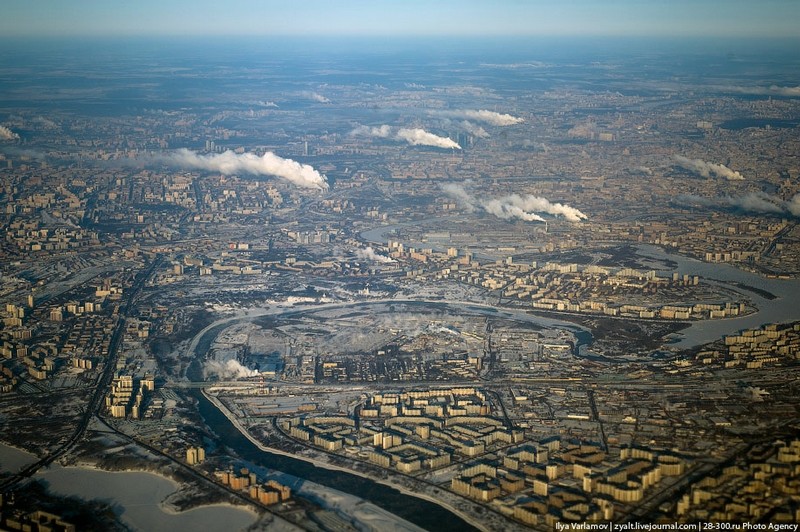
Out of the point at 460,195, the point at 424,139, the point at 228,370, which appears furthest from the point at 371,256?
the point at 424,139

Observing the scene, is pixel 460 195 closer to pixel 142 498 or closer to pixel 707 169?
pixel 707 169

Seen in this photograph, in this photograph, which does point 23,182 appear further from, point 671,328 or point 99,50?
point 99,50

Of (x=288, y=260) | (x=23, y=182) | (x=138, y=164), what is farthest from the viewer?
(x=138, y=164)

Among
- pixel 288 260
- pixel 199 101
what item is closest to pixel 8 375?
pixel 288 260

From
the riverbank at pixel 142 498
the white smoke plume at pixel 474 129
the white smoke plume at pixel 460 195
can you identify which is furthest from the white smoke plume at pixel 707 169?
the riverbank at pixel 142 498

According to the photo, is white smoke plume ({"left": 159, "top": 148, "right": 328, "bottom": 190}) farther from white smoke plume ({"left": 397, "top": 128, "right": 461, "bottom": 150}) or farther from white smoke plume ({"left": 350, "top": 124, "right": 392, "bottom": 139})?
white smoke plume ({"left": 350, "top": 124, "right": 392, "bottom": 139})

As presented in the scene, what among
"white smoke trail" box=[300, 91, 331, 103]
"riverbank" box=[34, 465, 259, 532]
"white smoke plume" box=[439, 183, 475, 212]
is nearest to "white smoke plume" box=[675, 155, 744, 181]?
"white smoke plume" box=[439, 183, 475, 212]

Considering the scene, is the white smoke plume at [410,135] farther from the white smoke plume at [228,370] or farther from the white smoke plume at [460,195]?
the white smoke plume at [228,370]
